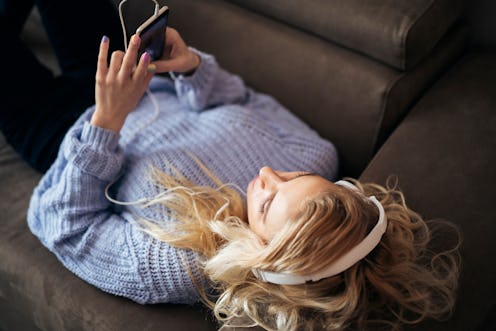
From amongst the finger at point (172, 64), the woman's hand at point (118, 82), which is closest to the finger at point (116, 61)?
the woman's hand at point (118, 82)

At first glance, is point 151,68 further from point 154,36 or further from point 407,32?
point 407,32

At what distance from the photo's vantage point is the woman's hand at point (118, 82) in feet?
2.94

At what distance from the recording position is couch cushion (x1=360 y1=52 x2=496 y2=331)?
84 centimetres

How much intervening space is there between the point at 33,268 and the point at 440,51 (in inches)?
40.1

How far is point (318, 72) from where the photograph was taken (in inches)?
47.7

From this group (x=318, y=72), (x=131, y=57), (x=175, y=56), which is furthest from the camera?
(x=318, y=72)

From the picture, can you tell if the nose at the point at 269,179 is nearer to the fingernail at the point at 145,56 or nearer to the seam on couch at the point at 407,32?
the fingernail at the point at 145,56

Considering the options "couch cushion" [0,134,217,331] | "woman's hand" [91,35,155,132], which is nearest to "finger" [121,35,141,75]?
"woman's hand" [91,35,155,132]

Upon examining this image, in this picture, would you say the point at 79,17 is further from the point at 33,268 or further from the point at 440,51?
the point at 440,51

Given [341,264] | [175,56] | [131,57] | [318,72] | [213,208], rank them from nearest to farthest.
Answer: [341,264] → [131,57] → [213,208] → [175,56] → [318,72]

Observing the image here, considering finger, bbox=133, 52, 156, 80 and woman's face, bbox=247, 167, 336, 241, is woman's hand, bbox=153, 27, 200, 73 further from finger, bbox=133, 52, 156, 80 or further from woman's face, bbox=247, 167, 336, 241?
woman's face, bbox=247, 167, 336, 241

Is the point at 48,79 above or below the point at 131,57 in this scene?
below

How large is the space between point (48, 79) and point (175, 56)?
39 centimetres

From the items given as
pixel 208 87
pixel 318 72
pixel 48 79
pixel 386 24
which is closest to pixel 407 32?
pixel 386 24
